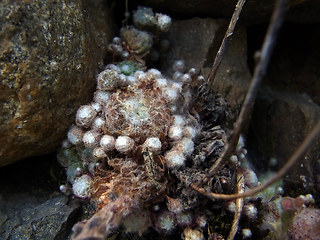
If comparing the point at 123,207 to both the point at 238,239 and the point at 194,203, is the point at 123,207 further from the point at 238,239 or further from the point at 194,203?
the point at 238,239

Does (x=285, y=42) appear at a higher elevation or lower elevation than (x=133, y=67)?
higher

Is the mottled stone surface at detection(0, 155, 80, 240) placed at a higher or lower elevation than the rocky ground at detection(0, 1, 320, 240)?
lower

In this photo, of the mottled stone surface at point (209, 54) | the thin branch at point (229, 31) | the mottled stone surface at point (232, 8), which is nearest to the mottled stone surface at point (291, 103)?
the mottled stone surface at point (209, 54)

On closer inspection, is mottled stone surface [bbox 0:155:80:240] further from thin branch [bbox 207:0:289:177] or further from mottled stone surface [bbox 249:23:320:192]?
mottled stone surface [bbox 249:23:320:192]

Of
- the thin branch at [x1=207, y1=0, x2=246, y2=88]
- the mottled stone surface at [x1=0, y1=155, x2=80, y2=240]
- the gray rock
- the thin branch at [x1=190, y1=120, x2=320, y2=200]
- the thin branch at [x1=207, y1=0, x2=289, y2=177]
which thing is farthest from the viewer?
the gray rock

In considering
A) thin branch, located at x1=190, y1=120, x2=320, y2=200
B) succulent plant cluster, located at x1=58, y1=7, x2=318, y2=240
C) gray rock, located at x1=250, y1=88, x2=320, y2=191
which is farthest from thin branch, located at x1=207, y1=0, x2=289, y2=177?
gray rock, located at x1=250, y1=88, x2=320, y2=191

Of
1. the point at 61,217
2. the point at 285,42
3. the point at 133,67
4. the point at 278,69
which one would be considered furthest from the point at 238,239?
the point at 285,42
